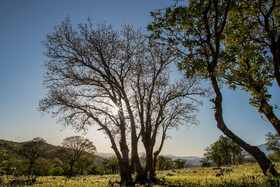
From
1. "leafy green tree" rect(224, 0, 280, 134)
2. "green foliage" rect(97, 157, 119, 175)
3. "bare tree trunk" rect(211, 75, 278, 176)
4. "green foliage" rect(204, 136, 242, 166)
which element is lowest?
"green foliage" rect(97, 157, 119, 175)

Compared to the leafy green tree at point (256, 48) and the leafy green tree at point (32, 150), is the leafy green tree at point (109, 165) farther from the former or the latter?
the leafy green tree at point (256, 48)

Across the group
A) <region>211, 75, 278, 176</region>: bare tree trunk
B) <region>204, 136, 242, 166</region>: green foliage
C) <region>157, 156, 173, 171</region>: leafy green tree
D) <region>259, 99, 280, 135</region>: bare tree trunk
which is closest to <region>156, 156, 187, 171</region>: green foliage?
<region>157, 156, 173, 171</region>: leafy green tree

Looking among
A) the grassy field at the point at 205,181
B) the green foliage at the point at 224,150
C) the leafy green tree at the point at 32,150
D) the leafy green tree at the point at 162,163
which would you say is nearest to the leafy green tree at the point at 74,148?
the leafy green tree at the point at 32,150

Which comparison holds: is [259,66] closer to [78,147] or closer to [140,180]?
[140,180]

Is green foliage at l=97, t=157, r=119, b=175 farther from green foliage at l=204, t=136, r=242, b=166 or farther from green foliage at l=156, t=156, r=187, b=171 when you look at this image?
green foliage at l=204, t=136, r=242, b=166

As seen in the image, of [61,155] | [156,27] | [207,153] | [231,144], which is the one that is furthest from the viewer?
[207,153]

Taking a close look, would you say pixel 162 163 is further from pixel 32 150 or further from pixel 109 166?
pixel 32 150

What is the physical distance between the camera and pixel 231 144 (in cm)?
A: 6869

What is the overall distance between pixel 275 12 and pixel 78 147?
54.2 meters

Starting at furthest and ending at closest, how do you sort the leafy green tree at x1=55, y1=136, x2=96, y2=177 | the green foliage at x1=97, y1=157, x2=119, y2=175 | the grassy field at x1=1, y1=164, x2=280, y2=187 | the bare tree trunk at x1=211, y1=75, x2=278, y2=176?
the green foliage at x1=97, y1=157, x2=119, y2=175
the leafy green tree at x1=55, y1=136, x2=96, y2=177
the bare tree trunk at x1=211, y1=75, x2=278, y2=176
the grassy field at x1=1, y1=164, x2=280, y2=187

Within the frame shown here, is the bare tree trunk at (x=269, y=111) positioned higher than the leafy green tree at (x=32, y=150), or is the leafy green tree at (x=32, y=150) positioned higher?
A: the bare tree trunk at (x=269, y=111)

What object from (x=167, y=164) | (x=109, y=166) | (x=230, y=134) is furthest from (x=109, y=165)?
(x=230, y=134)

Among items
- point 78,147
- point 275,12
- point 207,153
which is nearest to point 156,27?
point 275,12

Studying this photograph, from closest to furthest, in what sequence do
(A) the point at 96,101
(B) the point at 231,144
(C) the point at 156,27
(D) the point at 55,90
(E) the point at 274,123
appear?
1. (C) the point at 156,27
2. (E) the point at 274,123
3. (D) the point at 55,90
4. (A) the point at 96,101
5. (B) the point at 231,144
